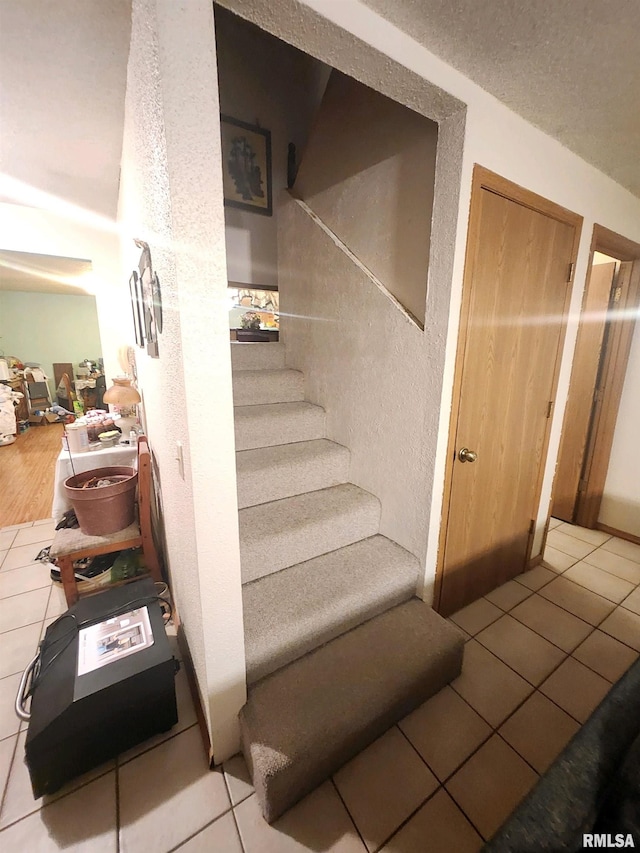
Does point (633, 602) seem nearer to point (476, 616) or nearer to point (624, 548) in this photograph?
point (624, 548)

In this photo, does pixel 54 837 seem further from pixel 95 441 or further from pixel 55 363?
pixel 55 363

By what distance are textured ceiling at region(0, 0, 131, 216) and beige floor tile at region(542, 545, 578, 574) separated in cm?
327

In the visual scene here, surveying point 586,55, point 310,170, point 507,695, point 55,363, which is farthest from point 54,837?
point 55,363

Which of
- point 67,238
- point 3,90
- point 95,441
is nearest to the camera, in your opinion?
point 3,90

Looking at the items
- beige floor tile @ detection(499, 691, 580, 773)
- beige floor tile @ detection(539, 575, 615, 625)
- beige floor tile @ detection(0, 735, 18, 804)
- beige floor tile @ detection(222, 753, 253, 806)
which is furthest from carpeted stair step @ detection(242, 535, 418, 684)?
beige floor tile @ detection(539, 575, 615, 625)

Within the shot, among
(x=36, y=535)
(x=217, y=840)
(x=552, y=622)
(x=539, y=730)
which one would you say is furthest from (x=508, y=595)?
(x=36, y=535)

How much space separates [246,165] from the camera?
2.79 m

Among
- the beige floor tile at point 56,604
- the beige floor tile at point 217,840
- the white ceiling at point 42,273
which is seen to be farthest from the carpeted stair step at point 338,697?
the white ceiling at point 42,273

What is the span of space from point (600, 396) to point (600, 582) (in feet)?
4.31

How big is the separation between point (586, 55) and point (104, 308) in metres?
3.81

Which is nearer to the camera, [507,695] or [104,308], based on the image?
[507,695]

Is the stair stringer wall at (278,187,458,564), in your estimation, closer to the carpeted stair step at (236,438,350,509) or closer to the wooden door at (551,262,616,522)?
the carpeted stair step at (236,438,350,509)

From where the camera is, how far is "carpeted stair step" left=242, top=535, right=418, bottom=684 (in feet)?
4.12

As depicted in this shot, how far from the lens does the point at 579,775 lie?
0.66 meters
